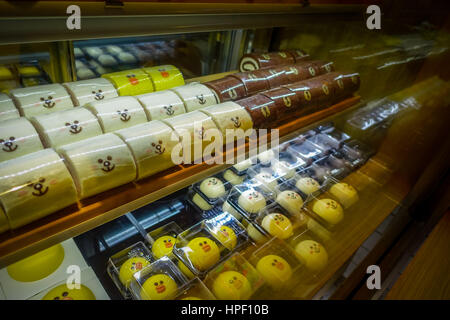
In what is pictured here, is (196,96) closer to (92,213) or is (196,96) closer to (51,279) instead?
(92,213)

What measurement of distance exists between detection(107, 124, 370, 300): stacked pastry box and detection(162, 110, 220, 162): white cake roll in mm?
538

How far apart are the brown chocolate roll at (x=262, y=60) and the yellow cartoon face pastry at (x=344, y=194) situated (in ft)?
3.09

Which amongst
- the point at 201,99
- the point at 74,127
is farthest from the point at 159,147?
the point at 201,99

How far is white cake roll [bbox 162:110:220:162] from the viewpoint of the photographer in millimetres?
1159

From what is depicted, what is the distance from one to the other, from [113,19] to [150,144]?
0.45 metres

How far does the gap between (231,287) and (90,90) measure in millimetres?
1088

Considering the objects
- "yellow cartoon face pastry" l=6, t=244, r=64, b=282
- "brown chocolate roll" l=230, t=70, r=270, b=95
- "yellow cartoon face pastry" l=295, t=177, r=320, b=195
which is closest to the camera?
"yellow cartoon face pastry" l=6, t=244, r=64, b=282

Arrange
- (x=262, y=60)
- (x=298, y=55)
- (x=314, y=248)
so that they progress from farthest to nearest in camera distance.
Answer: (x=298, y=55)
(x=262, y=60)
(x=314, y=248)

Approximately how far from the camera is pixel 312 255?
1564 millimetres

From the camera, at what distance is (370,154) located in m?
2.48

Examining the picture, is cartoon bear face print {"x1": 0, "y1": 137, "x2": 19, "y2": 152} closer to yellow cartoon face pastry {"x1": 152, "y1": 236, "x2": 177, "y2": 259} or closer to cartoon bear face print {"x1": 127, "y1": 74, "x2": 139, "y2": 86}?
cartoon bear face print {"x1": 127, "y1": 74, "x2": 139, "y2": 86}

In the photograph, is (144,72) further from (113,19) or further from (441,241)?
(441,241)

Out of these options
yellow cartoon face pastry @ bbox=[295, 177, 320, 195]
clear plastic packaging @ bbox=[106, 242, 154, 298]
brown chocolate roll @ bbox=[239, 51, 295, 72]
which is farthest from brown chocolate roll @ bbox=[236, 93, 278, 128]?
clear plastic packaging @ bbox=[106, 242, 154, 298]

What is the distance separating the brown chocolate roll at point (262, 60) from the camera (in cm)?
185
